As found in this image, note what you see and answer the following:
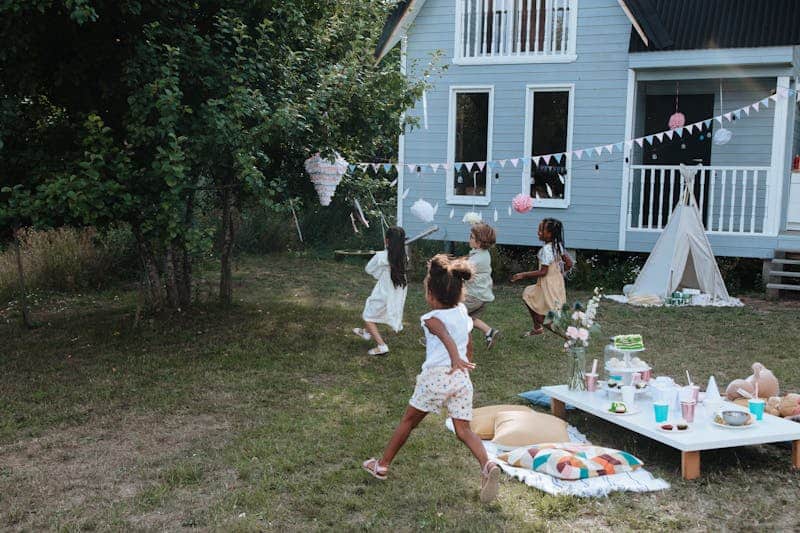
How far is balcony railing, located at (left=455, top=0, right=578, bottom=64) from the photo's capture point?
527 inches

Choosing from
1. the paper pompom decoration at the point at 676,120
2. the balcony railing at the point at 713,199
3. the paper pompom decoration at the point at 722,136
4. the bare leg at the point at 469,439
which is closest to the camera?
the bare leg at the point at 469,439

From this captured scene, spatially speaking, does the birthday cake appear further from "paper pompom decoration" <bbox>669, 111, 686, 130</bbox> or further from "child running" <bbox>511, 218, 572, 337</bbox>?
"paper pompom decoration" <bbox>669, 111, 686, 130</bbox>

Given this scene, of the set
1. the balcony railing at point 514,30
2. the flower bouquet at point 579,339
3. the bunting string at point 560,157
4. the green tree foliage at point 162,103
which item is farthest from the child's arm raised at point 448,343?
the balcony railing at point 514,30

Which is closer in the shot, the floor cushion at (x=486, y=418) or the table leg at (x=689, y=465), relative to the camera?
the table leg at (x=689, y=465)

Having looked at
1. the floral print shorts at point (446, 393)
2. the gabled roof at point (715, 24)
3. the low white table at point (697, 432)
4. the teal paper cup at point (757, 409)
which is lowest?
the low white table at point (697, 432)

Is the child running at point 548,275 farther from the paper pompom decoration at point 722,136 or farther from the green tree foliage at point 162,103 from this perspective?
the paper pompom decoration at point 722,136

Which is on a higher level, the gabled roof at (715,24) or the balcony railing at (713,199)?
the gabled roof at (715,24)

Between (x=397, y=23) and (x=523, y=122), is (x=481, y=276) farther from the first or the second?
(x=397, y=23)

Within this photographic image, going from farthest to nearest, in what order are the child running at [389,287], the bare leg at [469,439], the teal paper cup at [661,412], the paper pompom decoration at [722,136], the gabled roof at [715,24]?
the paper pompom decoration at [722,136] < the gabled roof at [715,24] < the child running at [389,287] < the teal paper cup at [661,412] < the bare leg at [469,439]

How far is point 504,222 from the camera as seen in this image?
1380 centimetres

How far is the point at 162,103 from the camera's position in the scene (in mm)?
6551

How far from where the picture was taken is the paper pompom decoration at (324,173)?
330 inches

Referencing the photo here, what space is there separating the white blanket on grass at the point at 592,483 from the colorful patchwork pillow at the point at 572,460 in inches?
1.4

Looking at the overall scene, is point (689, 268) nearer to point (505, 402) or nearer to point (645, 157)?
point (645, 157)
